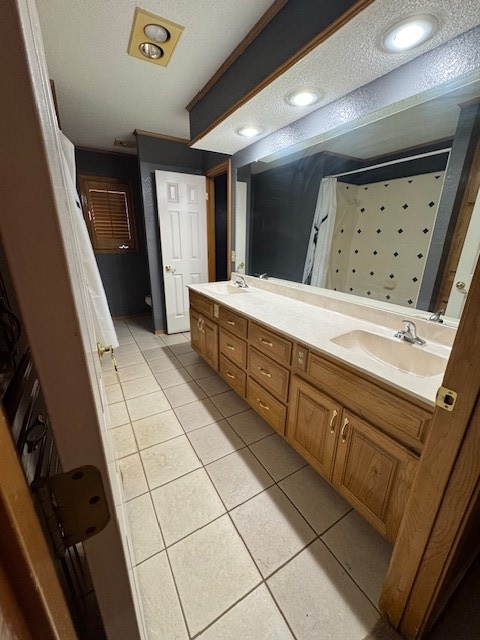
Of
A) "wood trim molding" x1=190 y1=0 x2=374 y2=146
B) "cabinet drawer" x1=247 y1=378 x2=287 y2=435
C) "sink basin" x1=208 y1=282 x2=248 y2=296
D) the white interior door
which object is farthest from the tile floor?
"wood trim molding" x1=190 y1=0 x2=374 y2=146

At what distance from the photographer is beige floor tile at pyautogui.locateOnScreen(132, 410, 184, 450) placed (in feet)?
5.82


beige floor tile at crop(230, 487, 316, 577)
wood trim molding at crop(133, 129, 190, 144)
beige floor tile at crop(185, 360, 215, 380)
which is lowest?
beige floor tile at crop(230, 487, 316, 577)

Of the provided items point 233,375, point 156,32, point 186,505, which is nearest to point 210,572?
point 186,505

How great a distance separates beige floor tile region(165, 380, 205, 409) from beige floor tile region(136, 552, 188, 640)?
1073mm

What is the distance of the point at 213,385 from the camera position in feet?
7.91

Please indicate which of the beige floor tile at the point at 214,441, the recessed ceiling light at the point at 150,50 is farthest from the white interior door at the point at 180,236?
the beige floor tile at the point at 214,441

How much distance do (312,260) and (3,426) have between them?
2372 mm

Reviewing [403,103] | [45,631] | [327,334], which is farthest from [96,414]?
[403,103]

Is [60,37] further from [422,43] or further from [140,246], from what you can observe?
[140,246]

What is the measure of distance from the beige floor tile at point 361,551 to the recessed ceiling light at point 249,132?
2.63 metres

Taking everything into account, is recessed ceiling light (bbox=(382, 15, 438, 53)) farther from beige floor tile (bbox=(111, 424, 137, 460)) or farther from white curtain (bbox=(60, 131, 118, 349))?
beige floor tile (bbox=(111, 424, 137, 460))

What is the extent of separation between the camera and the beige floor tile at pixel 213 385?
232 centimetres

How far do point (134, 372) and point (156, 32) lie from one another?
2.53m

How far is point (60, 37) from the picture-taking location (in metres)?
1.50
